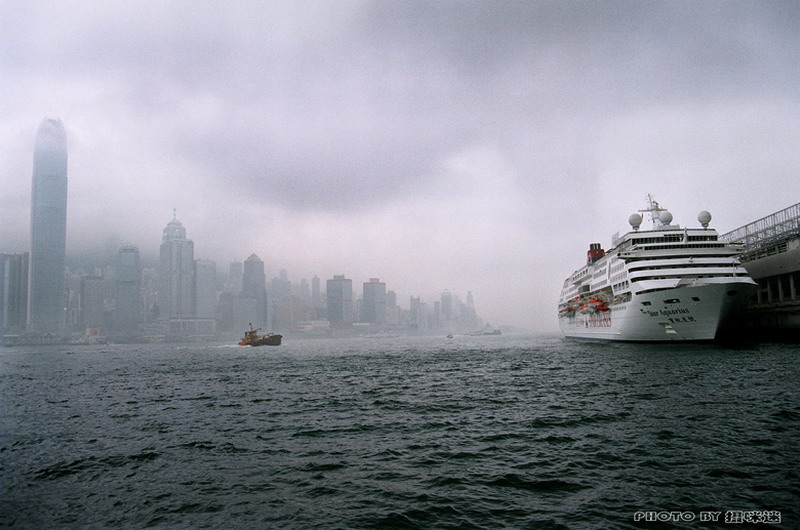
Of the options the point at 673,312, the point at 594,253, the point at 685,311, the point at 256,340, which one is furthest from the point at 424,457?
the point at 256,340

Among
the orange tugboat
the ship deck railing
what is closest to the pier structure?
the ship deck railing

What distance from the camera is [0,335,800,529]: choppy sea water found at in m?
12.6

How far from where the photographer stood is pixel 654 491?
1327cm

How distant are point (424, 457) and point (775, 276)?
98.9 meters

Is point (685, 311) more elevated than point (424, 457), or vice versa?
point (685, 311)

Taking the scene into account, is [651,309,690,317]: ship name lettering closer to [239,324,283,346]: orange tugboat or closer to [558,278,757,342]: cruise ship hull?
[558,278,757,342]: cruise ship hull

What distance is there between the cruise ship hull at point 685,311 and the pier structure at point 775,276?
23270 mm

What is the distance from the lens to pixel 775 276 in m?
87.3

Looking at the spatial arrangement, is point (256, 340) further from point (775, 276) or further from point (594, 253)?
point (775, 276)

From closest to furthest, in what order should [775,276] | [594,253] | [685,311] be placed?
[685,311] → [775,276] → [594,253]

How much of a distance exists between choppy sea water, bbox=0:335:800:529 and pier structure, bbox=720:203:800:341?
61350 millimetres

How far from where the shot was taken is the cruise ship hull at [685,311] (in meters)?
56.1

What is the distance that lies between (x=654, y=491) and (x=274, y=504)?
1102 centimetres

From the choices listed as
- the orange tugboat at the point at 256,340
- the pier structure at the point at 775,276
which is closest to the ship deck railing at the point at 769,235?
the pier structure at the point at 775,276
